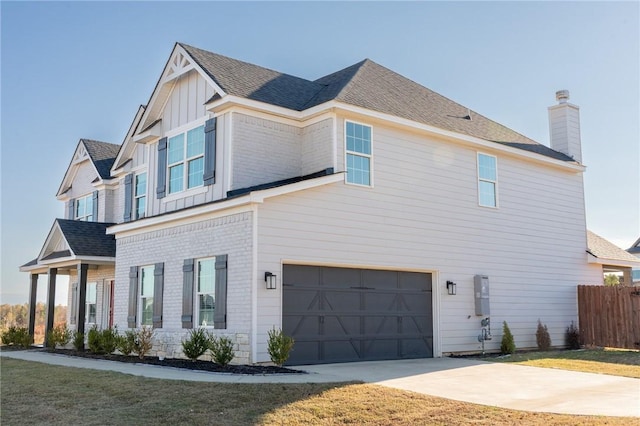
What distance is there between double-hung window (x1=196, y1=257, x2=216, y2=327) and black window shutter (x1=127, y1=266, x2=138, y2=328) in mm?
3154

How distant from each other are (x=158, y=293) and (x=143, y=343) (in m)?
1.47

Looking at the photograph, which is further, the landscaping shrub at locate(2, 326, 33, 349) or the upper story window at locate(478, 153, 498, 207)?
the landscaping shrub at locate(2, 326, 33, 349)

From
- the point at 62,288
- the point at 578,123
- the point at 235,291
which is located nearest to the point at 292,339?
the point at 235,291

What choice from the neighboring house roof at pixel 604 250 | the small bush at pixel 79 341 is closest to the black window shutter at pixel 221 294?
the small bush at pixel 79 341

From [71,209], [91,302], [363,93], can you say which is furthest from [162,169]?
[71,209]

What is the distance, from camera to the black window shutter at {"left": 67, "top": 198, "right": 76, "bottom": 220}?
2711 centimetres

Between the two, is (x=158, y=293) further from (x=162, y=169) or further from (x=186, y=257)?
(x=162, y=169)

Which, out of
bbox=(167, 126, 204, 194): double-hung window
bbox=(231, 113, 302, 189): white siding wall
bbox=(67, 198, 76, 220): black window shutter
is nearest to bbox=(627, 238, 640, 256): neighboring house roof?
bbox=(231, 113, 302, 189): white siding wall

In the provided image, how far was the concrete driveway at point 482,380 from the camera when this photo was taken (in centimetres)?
977

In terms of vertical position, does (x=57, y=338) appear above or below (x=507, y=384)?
above

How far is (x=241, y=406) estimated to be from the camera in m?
9.27

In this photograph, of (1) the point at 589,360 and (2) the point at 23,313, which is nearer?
(1) the point at 589,360

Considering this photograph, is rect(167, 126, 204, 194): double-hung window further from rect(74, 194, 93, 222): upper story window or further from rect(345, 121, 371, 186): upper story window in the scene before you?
rect(74, 194, 93, 222): upper story window

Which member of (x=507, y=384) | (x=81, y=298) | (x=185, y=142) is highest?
(x=185, y=142)
